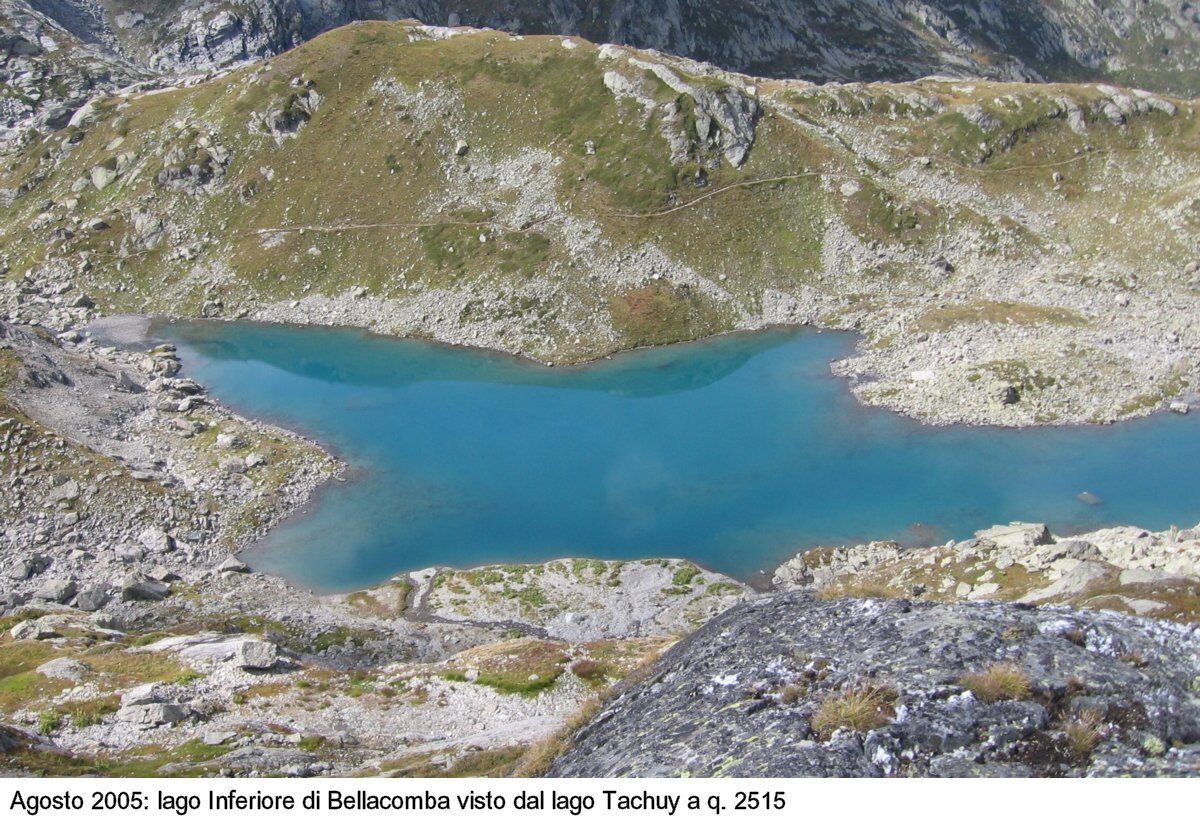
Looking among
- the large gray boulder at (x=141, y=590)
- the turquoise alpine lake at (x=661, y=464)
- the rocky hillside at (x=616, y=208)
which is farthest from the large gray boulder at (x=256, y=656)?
the rocky hillside at (x=616, y=208)

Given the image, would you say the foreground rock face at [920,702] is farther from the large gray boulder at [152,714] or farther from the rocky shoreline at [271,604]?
the large gray boulder at [152,714]

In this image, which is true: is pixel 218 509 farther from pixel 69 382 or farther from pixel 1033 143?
pixel 1033 143

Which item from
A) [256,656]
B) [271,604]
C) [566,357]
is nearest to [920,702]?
[256,656]

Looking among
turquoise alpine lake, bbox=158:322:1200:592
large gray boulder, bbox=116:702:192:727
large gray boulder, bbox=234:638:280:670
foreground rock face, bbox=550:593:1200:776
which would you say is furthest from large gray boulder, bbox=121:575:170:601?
foreground rock face, bbox=550:593:1200:776

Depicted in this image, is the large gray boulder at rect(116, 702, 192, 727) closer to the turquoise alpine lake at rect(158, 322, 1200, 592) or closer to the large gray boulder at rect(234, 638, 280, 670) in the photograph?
the large gray boulder at rect(234, 638, 280, 670)

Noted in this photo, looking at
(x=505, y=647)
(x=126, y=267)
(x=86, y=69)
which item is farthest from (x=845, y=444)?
(x=86, y=69)
